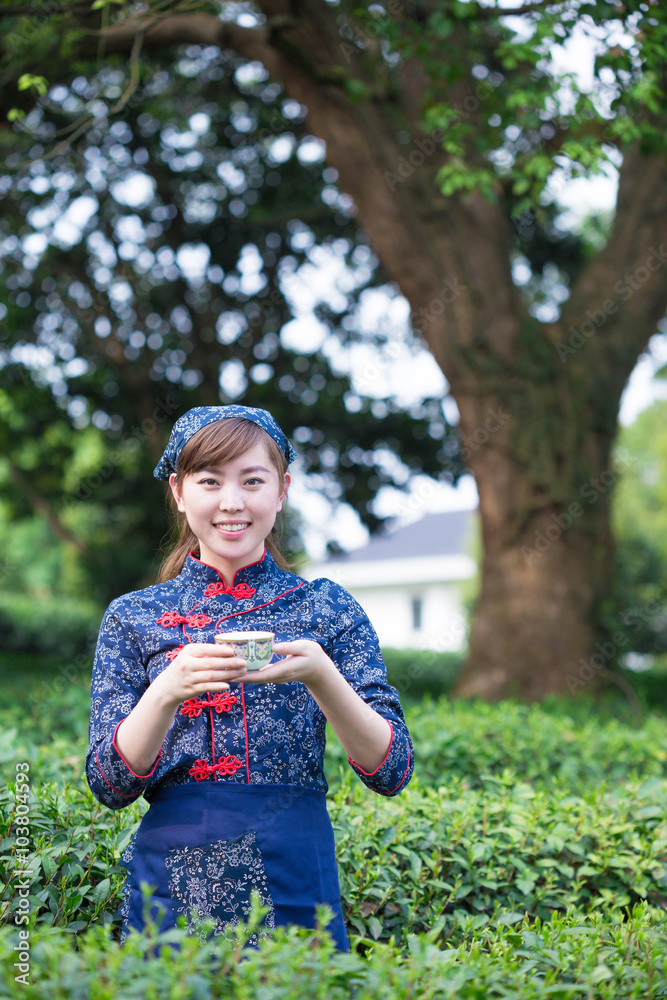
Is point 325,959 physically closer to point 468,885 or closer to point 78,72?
point 468,885

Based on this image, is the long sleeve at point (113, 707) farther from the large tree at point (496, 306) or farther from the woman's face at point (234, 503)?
the large tree at point (496, 306)

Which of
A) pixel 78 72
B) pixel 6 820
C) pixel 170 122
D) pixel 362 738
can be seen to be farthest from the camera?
pixel 170 122

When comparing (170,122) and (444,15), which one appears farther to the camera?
(170,122)

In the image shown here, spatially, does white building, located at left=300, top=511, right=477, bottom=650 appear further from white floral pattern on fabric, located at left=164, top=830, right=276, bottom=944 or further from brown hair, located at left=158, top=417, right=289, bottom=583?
white floral pattern on fabric, located at left=164, top=830, right=276, bottom=944

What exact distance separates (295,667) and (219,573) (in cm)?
51

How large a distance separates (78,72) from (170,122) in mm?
2335

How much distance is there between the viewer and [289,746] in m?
2.13

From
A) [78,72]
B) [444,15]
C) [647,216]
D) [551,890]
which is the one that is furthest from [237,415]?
[78,72]

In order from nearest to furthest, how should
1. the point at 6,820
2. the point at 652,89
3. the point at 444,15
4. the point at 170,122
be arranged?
the point at 6,820 < the point at 652,89 < the point at 444,15 < the point at 170,122

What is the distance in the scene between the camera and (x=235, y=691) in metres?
2.13

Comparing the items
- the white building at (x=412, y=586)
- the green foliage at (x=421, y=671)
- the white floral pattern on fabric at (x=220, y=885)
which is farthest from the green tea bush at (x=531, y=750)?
the white building at (x=412, y=586)

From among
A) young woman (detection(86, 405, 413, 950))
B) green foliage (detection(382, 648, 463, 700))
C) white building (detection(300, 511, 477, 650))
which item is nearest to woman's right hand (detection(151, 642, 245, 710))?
young woman (detection(86, 405, 413, 950))

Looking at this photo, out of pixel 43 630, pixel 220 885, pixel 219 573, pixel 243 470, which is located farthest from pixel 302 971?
pixel 43 630

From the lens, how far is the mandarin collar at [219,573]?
2297mm
